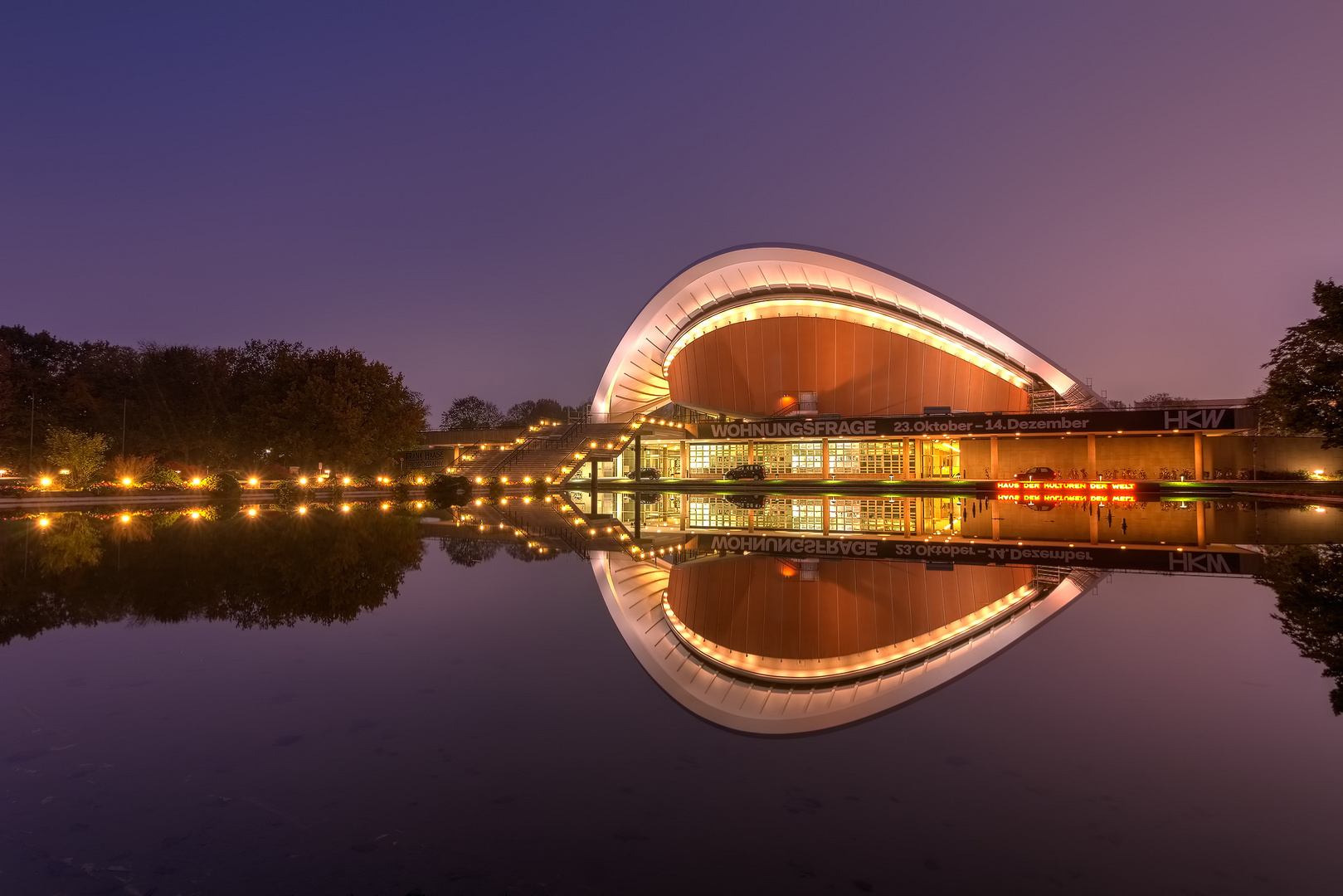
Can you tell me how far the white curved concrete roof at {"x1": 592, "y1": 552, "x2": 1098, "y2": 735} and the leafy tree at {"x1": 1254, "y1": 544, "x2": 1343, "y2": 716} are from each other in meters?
2.14

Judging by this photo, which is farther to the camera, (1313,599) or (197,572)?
(197,572)

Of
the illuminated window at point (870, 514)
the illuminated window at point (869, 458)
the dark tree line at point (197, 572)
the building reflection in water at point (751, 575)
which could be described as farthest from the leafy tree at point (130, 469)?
the illuminated window at point (869, 458)

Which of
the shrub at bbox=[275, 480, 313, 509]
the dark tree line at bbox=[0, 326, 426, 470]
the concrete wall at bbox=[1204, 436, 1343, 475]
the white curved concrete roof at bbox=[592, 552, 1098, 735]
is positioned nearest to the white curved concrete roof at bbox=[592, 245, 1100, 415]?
the concrete wall at bbox=[1204, 436, 1343, 475]

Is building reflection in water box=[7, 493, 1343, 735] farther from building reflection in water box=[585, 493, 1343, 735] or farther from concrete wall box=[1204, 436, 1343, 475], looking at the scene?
concrete wall box=[1204, 436, 1343, 475]

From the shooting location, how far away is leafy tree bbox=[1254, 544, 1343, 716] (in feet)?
20.8

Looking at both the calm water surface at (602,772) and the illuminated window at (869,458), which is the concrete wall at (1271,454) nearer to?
the illuminated window at (869,458)

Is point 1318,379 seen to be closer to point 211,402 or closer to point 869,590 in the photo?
point 869,590

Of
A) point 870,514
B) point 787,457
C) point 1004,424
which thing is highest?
point 1004,424

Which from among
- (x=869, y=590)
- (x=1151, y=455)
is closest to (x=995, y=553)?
(x=869, y=590)

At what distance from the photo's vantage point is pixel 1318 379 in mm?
29781

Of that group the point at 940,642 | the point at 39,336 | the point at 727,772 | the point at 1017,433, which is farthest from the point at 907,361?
the point at 39,336

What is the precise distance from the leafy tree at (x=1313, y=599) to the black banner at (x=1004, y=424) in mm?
26168

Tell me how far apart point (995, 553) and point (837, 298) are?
39.3 m

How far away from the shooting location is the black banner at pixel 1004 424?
37.6m
